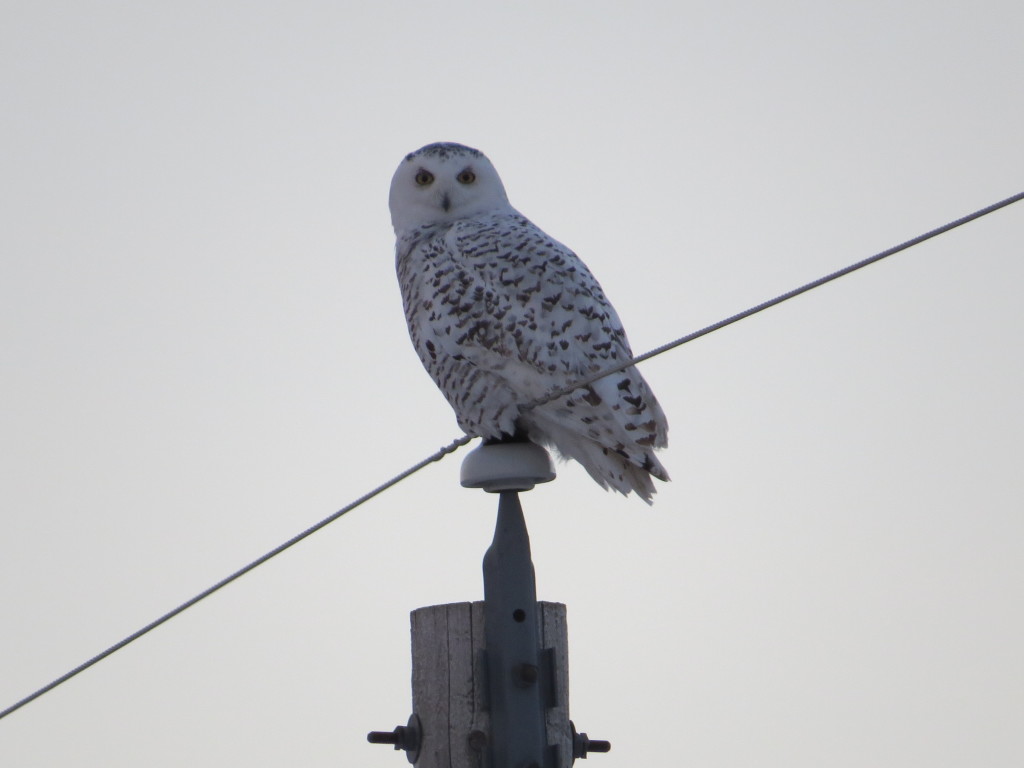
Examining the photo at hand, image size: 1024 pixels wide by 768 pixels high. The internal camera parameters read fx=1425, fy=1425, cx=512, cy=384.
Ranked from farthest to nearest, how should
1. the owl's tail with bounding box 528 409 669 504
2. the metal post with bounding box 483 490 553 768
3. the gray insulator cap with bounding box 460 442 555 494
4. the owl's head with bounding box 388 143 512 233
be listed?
1. the owl's head with bounding box 388 143 512 233
2. the owl's tail with bounding box 528 409 669 504
3. the gray insulator cap with bounding box 460 442 555 494
4. the metal post with bounding box 483 490 553 768

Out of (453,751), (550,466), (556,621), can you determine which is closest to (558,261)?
(550,466)

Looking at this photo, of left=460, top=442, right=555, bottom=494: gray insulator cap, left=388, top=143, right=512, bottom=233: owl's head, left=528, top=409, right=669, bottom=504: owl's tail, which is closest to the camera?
left=460, top=442, right=555, bottom=494: gray insulator cap

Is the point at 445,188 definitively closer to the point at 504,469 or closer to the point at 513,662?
the point at 504,469

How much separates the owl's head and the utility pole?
188 centimetres

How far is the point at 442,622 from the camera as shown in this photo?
10.7ft

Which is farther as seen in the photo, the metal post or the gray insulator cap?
the gray insulator cap

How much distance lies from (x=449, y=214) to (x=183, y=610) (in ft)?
6.76

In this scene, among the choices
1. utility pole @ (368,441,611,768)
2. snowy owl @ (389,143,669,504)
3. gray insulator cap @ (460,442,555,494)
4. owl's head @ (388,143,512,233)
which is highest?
owl's head @ (388,143,512,233)

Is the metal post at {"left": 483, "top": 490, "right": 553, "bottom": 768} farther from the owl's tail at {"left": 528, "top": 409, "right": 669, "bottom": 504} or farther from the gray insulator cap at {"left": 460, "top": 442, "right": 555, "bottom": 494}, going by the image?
the owl's tail at {"left": 528, "top": 409, "right": 669, "bottom": 504}

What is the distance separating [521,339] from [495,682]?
131cm

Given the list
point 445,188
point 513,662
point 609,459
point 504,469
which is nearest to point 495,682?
point 513,662

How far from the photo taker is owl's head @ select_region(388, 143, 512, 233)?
16.3 ft

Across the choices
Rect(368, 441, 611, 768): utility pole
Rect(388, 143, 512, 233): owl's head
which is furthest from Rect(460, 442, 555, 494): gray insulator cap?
Rect(388, 143, 512, 233): owl's head

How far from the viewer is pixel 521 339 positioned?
4.25 metres
